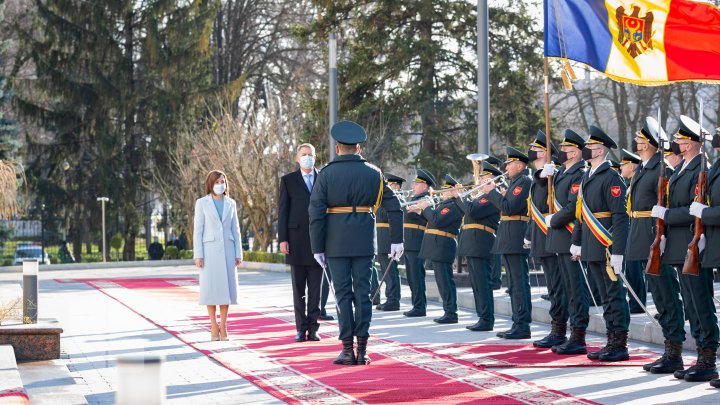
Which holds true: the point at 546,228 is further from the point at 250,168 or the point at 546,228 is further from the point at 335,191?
the point at 250,168

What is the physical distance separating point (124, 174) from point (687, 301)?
38.3 m

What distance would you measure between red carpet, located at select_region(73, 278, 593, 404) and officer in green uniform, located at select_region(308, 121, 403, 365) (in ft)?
1.40

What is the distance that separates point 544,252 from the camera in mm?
13273

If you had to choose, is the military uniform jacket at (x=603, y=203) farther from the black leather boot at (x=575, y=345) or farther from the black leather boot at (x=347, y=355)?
the black leather boot at (x=347, y=355)

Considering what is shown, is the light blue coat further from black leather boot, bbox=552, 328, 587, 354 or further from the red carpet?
black leather boot, bbox=552, 328, 587, 354

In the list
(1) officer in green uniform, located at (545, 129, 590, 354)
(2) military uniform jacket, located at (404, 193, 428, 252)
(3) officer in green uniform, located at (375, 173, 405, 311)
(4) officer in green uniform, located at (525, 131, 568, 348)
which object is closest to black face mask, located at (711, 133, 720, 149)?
(1) officer in green uniform, located at (545, 129, 590, 354)

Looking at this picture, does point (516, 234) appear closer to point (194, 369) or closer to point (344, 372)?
point (344, 372)

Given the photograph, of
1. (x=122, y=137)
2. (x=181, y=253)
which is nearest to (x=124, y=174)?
(x=122, y=137)

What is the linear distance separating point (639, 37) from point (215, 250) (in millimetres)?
5183

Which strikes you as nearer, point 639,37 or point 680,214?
point 680,214

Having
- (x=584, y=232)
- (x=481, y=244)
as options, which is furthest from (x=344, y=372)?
(x=481, y=244)

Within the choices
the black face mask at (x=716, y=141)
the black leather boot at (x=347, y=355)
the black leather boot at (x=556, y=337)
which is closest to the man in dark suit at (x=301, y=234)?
the black leather boot at (x=347, y=355)

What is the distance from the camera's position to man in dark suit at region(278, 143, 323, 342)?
1386cm

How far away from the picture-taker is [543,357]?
485 inches
